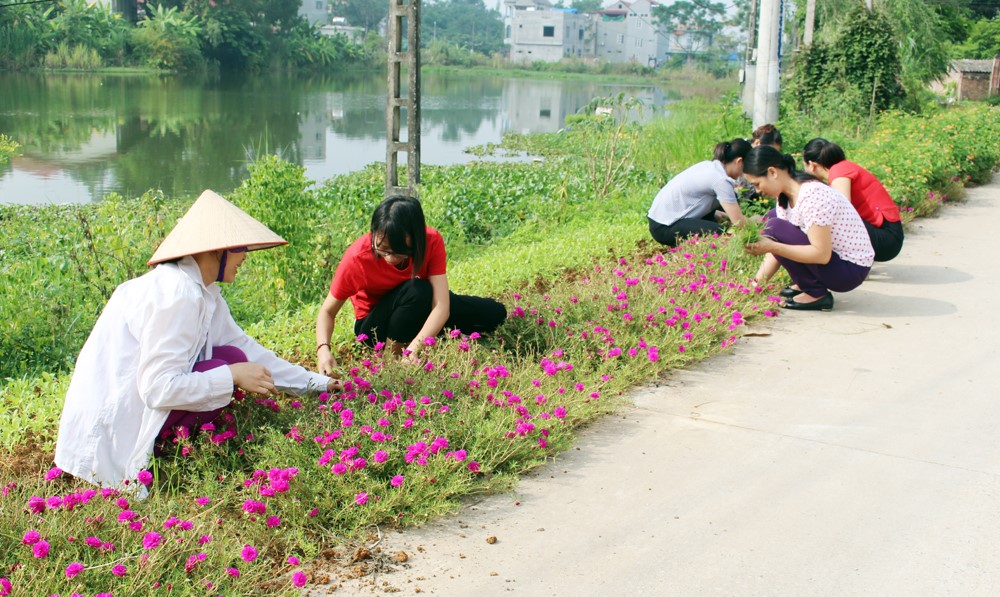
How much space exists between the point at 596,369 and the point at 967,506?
1.71 m

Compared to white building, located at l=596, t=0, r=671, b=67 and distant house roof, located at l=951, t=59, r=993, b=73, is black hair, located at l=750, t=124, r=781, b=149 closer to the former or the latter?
distant house roof, located at l=951, t=59, r=993, b=73

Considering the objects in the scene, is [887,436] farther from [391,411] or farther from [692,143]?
[692,143]

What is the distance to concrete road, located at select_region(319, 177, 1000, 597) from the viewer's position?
275 centimetres

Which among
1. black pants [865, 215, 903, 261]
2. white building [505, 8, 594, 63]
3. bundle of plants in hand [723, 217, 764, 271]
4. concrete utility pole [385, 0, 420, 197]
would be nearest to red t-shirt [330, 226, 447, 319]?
bundle of plants in hand [723, 217, 764, 271]

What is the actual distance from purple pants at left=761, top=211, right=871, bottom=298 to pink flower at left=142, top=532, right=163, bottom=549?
4091 mm

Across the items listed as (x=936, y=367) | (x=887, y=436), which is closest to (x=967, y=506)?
(x=887, y=436)

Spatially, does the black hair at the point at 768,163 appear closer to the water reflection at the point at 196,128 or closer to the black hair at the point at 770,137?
the black hair at the point at 770,137

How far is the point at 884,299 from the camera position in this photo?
233 inches

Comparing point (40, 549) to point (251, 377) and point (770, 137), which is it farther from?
point (770, 137)

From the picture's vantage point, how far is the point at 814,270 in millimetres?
5469

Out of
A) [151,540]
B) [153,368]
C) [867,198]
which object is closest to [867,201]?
[867,198]

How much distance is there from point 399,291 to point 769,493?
6.21 feet

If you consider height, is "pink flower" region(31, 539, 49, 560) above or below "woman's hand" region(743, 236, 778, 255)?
below

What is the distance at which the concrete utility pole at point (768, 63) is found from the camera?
10227 mm
